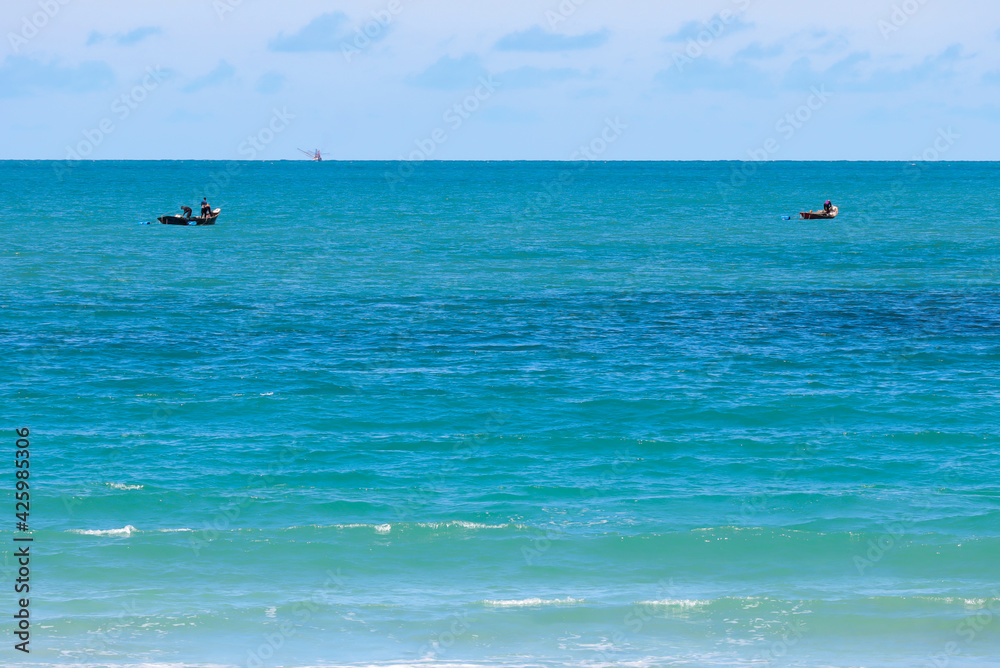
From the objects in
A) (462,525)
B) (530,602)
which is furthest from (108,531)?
(530,602)

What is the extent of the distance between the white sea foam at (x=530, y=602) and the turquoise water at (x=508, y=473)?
15 cm

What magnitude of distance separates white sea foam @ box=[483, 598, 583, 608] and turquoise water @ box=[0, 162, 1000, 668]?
0.15 metres

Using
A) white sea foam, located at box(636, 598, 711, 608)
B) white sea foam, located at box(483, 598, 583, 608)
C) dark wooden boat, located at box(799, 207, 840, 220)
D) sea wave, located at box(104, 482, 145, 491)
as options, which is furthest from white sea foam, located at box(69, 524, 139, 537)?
→ dark wooden boat, located at box(799, 207, 840, 220)

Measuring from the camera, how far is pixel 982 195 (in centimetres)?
14512

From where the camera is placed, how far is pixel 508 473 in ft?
75.5

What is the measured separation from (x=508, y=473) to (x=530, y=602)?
19.6 feet

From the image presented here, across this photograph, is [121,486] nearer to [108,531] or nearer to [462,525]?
[108,531]

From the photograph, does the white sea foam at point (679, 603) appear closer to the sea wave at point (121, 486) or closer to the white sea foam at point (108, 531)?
the white sea foam at point (108, 531)

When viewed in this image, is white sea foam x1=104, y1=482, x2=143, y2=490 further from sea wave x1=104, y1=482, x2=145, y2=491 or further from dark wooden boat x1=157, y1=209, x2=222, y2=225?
dark wooden boat x1=157, y1=209, x2=222, y2=225

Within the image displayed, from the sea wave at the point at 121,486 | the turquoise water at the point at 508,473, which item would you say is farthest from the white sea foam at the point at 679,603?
the sea wave at the point at 121,486

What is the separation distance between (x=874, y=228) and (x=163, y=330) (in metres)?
63.3

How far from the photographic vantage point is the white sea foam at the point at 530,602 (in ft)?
56.1

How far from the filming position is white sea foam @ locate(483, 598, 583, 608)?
17095 mm

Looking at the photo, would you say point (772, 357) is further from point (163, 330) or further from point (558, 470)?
point (163, 330)
